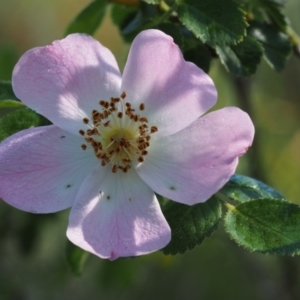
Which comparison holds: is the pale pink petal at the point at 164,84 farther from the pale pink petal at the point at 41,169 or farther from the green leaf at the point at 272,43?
the green leaf at the point at 272,43

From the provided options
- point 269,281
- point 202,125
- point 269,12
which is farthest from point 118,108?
point 269,281

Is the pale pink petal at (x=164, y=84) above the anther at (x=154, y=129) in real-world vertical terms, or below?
above

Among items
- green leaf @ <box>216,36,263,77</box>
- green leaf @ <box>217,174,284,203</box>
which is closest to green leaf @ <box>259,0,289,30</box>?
green leaf @ <box>216,36,263,77</box>

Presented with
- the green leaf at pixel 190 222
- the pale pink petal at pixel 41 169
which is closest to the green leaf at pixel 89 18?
the pale pink petal at pixel 41 169

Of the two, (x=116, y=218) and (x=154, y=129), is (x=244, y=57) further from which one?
(x=116, y=218)

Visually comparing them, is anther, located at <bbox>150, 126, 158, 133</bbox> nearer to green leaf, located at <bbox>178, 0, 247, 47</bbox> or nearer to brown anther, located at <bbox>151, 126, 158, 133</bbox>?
brown anther, located at <bbox>151, 126, 158, 133</bbox>

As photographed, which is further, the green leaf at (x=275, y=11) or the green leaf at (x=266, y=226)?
the green leaf at (x=275, y=11)
